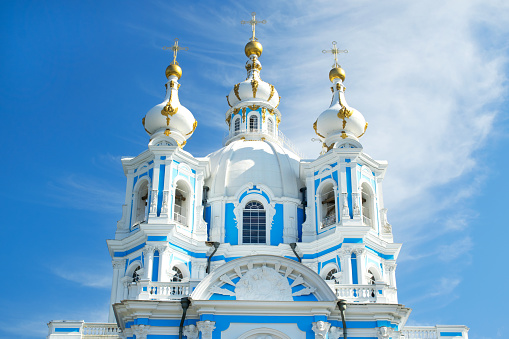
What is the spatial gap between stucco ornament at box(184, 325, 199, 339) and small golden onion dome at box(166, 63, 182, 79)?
15470 mm

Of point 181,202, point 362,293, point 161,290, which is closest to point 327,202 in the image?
point 181,202

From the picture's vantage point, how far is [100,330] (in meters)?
28.5

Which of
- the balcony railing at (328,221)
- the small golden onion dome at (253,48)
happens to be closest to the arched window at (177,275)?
the balcony railing at (328,221)

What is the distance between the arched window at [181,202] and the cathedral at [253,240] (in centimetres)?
6

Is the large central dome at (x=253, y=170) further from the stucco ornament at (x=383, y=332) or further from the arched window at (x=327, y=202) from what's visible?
the stucco ornament at (x=383, y=332)

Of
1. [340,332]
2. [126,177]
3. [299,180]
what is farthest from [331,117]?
[340,332]

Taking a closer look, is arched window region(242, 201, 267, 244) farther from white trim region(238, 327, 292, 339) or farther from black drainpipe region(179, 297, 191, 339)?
white trim region(238, 327, 292, 339)

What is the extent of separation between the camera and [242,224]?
109 ft

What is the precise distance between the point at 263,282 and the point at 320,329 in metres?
2.58

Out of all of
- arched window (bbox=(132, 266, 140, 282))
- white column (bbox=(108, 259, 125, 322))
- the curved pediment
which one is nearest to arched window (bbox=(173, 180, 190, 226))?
arched window (bbox=(132, 266, 140, 282))

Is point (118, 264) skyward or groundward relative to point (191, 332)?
skyward

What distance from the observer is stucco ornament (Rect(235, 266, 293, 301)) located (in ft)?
84.9

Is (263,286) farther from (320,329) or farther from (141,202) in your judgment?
(141,202)

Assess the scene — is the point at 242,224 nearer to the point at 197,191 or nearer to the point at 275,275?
the point at 197,191
